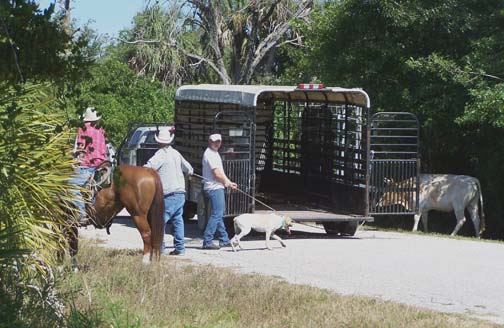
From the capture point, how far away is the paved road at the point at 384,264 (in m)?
12.1

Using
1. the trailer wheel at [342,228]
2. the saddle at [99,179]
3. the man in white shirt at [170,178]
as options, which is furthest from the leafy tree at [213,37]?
the saddle at [99,179]

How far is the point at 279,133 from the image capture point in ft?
69.6

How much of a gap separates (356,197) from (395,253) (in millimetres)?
2565

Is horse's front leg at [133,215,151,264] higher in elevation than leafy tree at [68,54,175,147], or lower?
lower

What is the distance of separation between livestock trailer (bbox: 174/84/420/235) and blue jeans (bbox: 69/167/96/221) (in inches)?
152

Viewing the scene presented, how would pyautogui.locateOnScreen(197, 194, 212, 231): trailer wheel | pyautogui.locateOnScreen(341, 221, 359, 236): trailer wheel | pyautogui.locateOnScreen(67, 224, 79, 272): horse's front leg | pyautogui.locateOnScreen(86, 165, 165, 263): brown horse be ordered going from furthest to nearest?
pyautogui.locateOnScreen(341, 221, 359, 236): trailer wheel < pyautogui.locateOnScreen(197, 194, 212, 231): trailer wheel < pyautogui.locateOnScreen(86, 165, 165, 263): brown horse < pyautogui.locateOnScreen(67, 224, 79, 272): horse's front leg

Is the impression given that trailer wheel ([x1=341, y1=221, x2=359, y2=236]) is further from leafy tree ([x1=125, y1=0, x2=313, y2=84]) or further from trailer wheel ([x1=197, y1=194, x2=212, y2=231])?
leafy tree ([x1=125, y1=0, x2=313, y2=84])

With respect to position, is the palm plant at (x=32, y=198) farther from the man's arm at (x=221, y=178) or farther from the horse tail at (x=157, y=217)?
the man's arm at (x=221, y=178)

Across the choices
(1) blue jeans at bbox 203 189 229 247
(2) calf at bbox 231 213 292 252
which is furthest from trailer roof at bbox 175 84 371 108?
(2) calf at bbox 231 213 292 252

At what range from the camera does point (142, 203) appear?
1374cm

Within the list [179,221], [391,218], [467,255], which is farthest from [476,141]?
[179,221]

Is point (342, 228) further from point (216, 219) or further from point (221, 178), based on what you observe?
point (221, 178)

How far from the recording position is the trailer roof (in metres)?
17.6

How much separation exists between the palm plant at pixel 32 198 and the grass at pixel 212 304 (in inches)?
15.7
